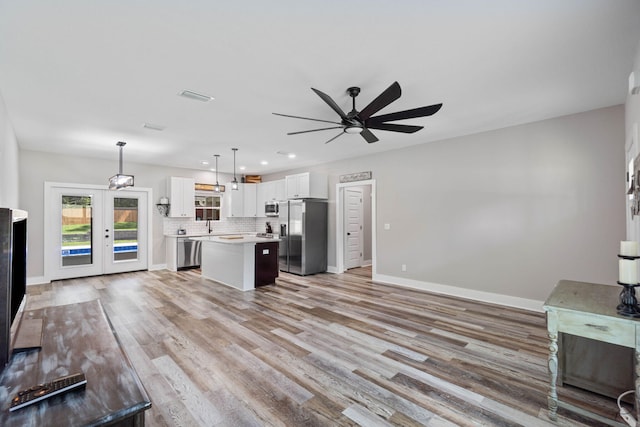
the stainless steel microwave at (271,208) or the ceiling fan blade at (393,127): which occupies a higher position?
the ceiling fan blade at (393,127)

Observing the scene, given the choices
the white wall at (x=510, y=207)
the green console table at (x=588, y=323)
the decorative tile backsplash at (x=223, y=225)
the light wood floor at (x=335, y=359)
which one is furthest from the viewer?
the decorative tile backsplash at (x=223, y=225)

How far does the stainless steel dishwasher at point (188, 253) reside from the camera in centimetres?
739

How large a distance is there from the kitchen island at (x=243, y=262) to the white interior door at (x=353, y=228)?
202cm

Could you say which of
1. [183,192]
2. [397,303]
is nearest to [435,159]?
[397,303]

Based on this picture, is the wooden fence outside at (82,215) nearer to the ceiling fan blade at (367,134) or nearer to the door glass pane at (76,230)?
the door glass pane at (76,230)

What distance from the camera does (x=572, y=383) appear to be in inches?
94.1

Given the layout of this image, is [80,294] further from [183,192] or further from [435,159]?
[435,159]

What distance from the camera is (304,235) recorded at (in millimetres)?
6734

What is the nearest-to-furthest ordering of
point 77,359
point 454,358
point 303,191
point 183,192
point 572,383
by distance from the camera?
1. point 77,359
2. point 572,383
3. point 454,358
4. point 303,191
5. point 183,192

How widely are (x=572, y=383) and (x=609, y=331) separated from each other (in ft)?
3.09

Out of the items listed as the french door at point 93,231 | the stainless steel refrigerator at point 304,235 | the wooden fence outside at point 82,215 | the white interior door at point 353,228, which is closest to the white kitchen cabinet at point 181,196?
the french door at point 93,231

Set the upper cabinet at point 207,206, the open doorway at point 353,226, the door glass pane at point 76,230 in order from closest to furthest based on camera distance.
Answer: the door glass pane at point 76,230 < the open doorway at point 353,226 < the upper cabinet at point 207,206

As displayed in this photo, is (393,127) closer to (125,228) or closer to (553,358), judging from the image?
(553,358)

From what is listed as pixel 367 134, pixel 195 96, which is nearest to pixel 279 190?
pixel 195 96
